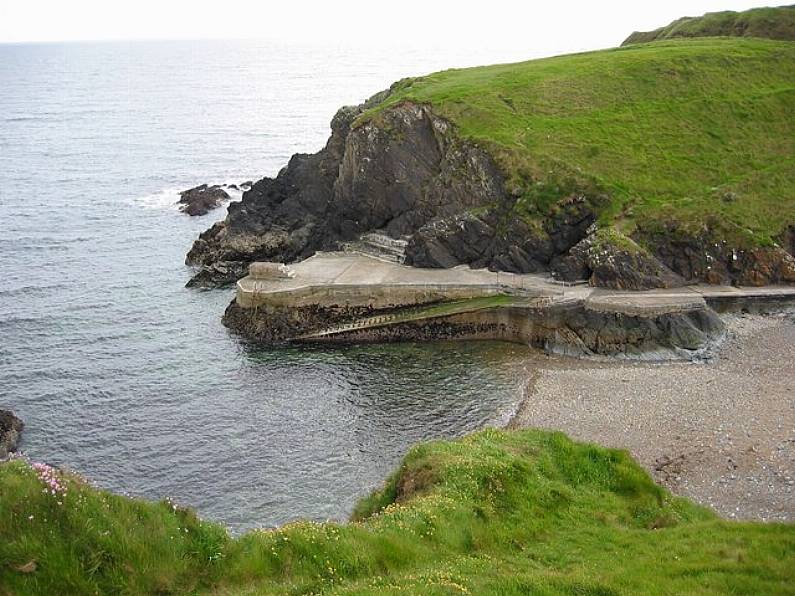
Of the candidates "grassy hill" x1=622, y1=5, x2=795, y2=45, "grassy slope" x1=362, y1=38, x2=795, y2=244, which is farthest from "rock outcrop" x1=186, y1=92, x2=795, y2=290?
"grassy hill" x1=622, y1=5, x2=795, y2=45

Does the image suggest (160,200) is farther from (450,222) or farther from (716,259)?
(716,259)

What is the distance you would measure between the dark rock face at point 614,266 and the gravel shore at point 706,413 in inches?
220

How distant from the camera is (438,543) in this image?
20.9m

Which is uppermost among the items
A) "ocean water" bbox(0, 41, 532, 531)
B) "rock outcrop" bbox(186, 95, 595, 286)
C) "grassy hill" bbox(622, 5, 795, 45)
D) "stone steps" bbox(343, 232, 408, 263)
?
"grassy hill" bbox(622, 5, 795, 45)

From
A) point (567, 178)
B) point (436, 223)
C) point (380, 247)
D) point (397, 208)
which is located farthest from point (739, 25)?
Result: point (380, 247)

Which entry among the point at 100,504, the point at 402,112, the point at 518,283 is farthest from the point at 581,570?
the point at 402,112

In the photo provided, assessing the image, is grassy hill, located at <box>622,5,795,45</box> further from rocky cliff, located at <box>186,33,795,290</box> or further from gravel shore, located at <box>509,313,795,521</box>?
gravel shore, located at <box>509,313,795,521</box>

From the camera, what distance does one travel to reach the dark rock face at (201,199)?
295 ft

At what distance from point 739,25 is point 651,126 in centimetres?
3408

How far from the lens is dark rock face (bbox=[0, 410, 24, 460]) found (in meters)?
38.9

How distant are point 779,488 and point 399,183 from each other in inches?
1627

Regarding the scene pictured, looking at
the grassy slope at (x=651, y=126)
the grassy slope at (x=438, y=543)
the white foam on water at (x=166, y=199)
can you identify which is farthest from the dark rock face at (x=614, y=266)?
the white foam on water at (x=166, y=199)

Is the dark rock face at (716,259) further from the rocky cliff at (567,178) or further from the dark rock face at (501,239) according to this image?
the dark rock face at (501,239)

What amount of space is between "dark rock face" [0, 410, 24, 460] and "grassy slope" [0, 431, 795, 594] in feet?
72.0
